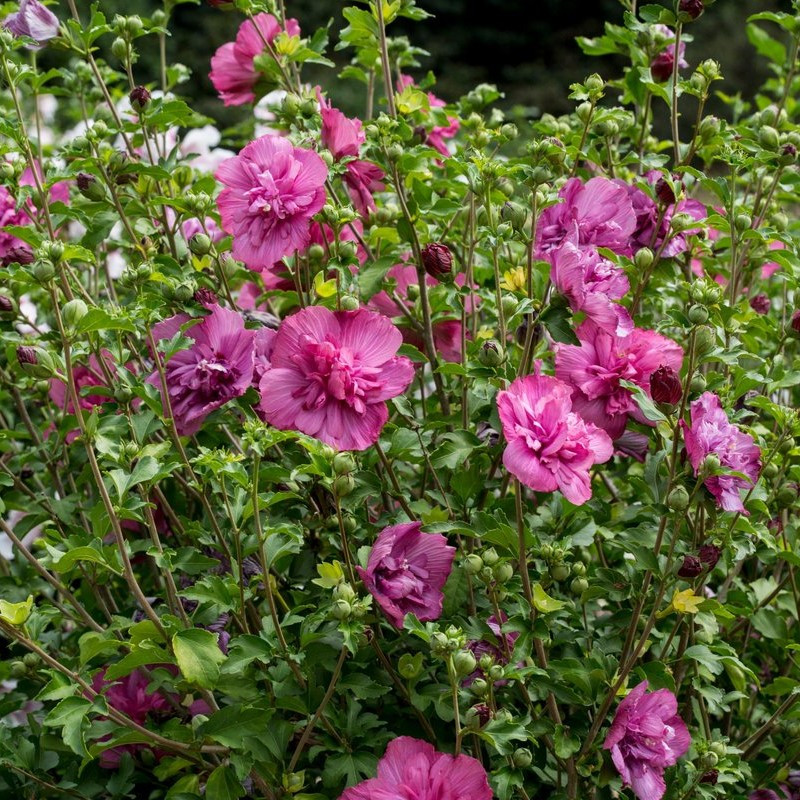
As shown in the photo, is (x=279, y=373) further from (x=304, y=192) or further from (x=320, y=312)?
(x=304, y=192)

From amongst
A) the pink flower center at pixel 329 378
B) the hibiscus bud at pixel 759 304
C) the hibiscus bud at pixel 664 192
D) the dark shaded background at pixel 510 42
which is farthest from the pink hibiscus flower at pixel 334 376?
the dark shaded background at pixel 510 42

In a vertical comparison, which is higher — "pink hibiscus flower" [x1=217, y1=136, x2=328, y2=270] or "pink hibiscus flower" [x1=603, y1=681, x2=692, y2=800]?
"pink hibiscus flower" [x1=217, y1=136, x2=328, y2=270]

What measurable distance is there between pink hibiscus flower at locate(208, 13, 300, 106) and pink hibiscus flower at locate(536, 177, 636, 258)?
0.39 metres

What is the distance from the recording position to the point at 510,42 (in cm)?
737

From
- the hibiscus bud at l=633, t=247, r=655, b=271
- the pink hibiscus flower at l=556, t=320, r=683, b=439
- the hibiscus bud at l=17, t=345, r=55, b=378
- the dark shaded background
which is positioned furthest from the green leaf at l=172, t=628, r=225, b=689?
the dark shaded background

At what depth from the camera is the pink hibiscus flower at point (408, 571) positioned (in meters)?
0.87

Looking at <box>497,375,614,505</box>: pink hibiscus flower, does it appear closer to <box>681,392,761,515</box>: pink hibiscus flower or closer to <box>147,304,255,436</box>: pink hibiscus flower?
<box>681,392,761,515</box>: pink hibiscus flower

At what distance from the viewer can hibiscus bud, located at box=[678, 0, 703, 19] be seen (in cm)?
102

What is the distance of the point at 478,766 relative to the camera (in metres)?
0.83

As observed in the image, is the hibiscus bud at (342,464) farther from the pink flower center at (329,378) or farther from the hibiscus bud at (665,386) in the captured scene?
the hibiscus bud at (665,386)

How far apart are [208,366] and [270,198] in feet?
0.51

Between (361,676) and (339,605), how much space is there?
149 millimetres

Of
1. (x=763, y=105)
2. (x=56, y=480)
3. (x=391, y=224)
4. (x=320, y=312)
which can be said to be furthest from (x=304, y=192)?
(x=763, y=105)

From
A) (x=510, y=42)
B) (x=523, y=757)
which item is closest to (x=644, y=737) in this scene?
(x=523, y=757)
